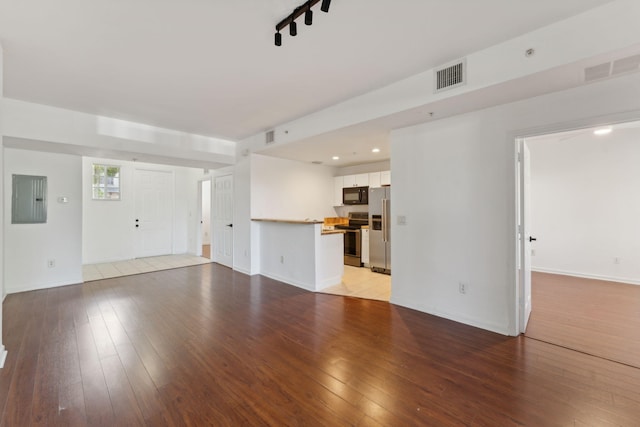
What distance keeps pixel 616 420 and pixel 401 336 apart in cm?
153

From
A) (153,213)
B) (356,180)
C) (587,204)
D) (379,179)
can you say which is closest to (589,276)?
(587,204)

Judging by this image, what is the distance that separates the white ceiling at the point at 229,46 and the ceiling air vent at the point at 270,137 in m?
1.13

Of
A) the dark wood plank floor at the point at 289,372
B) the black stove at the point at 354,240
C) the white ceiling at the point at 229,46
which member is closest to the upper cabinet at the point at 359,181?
the black stove at the point at 354,240

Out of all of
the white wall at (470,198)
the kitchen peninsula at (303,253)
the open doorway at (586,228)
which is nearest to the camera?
the white wall at (470,198)

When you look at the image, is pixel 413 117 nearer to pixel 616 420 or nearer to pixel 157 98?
pixel 616 420

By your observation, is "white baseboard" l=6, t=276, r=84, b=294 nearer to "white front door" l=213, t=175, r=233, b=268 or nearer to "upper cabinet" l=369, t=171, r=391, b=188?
"white front door" l=213, t=175, r=233, b=268

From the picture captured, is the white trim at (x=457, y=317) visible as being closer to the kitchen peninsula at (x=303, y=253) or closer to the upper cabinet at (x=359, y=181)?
the kitchen peninsula at (x=303, y=253)

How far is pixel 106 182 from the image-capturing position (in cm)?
677

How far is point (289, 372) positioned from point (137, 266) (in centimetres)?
561

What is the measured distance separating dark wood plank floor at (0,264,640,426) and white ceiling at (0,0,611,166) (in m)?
2.75

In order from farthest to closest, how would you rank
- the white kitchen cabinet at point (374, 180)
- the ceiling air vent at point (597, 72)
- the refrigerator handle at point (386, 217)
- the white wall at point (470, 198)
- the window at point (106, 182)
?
the window at point (106, 182), the white kitchen cabinet at point (374, 180), the refrigerator handle at point (386, 217), the white wall at point (470, 198), the ceiling air vent at point (597, 72)

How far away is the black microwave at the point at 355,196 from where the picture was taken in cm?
661

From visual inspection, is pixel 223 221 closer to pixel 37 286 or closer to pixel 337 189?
pixel 337 189

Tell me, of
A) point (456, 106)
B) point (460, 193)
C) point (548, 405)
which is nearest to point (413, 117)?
point (456, 106)
